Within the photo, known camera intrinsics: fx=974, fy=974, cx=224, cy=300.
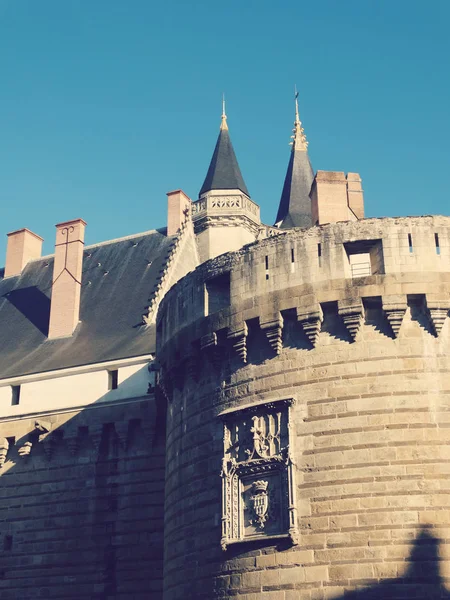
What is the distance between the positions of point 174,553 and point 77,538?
6711mm

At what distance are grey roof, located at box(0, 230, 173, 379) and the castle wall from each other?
3.40 ft

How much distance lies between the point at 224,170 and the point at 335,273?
18380 millimetres

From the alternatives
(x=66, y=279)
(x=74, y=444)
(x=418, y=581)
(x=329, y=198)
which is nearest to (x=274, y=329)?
(x=329, y=198)

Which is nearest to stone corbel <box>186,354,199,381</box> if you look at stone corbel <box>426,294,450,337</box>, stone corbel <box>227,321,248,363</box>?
stone corbel <box>227,321,248,363</box>

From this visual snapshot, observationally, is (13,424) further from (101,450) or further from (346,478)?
(346,478)

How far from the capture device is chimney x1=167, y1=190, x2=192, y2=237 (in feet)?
100

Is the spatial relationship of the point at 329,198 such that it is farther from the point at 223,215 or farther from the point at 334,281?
the point at 223,215

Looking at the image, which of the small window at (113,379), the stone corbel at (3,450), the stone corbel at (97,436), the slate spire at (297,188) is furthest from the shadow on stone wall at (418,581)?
the slate spire at (297,188)

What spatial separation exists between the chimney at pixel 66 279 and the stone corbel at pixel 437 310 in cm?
1448

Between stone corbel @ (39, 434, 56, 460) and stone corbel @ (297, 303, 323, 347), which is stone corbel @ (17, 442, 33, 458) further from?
stone corbel @ (297, 303, 323, 347)

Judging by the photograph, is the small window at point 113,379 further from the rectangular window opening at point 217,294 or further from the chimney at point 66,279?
the rectangular window opening at point 217,294

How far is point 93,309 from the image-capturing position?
28.5m

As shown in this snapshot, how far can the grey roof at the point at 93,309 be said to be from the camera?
26125 millimetres

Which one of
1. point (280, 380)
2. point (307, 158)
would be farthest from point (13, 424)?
point (307, 158)
